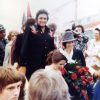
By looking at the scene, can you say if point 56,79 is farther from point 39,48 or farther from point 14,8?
point 14,8

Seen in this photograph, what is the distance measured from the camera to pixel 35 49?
12.2 ft

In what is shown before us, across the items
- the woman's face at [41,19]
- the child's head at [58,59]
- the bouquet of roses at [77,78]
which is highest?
the woman's face at [41,19]

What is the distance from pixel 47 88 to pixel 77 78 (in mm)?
1611

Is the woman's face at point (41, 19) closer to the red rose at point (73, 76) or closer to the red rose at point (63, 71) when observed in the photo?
the red rose at point (63, 71)

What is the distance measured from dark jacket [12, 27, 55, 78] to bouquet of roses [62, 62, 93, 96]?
2.46ft

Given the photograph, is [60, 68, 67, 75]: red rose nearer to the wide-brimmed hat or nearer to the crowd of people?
the crowd of people

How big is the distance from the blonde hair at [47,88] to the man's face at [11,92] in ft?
1.39

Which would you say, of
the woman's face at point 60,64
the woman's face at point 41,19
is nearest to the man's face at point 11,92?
the woman's face at point 60,64

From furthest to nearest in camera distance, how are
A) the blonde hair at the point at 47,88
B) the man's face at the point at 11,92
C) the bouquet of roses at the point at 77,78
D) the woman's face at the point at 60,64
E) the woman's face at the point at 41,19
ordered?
the woman's face at the point at 41,19 → the woman's face at the point at 60,64 → the bouquet of roses at the point at 77,78 → the man's face at the point at 11,92 → the blonde hair at the point at 47,88

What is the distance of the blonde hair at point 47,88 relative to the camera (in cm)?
135

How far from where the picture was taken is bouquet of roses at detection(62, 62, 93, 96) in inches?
115

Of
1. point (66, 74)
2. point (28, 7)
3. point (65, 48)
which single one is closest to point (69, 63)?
point (66, 74)

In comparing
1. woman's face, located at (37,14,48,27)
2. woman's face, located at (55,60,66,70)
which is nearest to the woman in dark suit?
woman's face, located at (37,14,48,27)

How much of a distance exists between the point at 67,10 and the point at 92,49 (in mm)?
1836
